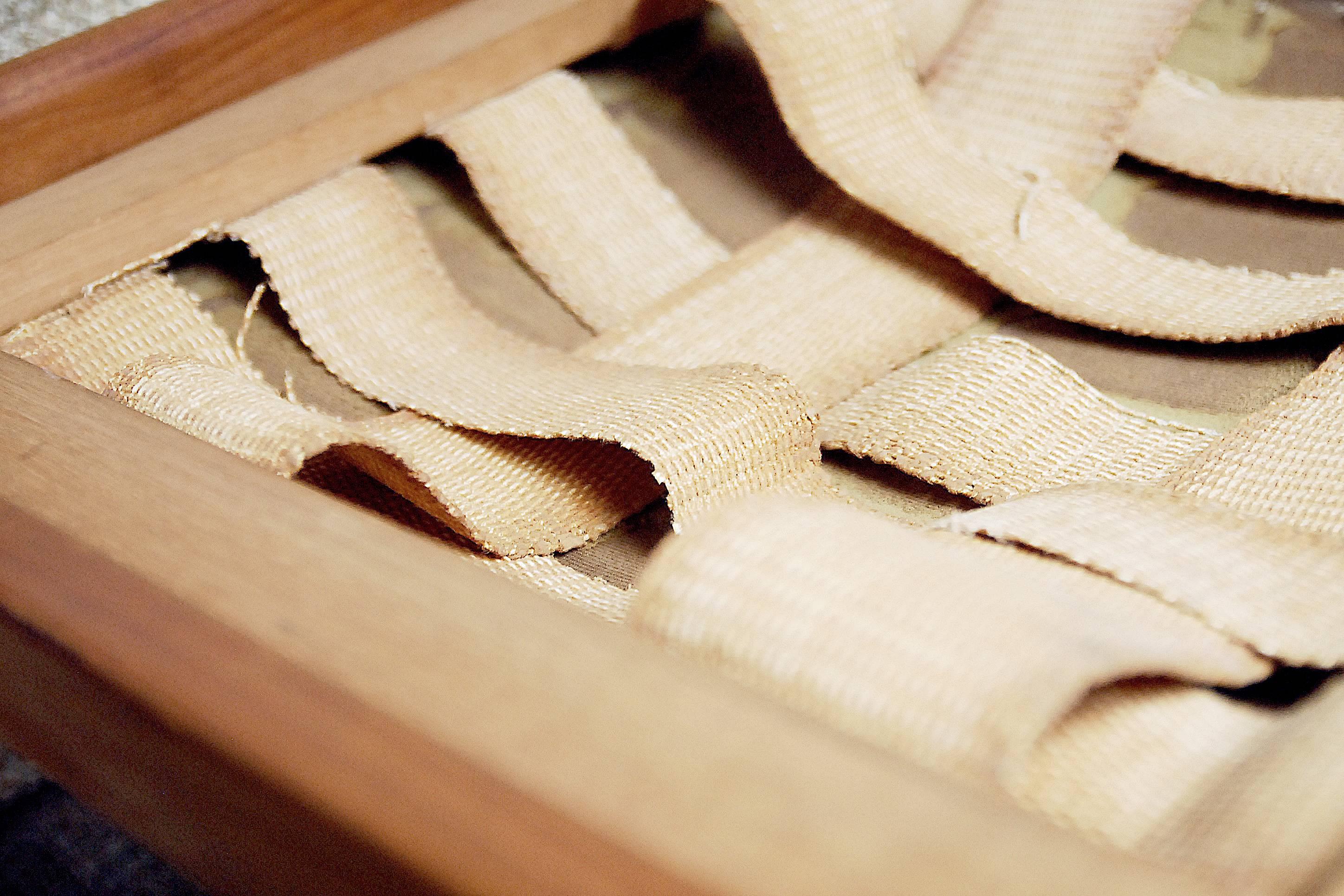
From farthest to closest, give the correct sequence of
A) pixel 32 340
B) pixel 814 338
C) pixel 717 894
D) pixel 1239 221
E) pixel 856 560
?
pixel 1239 221 < pixel 814 338 < pixel 32 340 < pixel 856 560 < pixel 717 894

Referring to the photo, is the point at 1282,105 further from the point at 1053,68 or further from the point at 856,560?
the point at 856,560

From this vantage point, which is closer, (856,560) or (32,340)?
(856,560)

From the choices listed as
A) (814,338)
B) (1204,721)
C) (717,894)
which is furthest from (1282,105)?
(717,894)

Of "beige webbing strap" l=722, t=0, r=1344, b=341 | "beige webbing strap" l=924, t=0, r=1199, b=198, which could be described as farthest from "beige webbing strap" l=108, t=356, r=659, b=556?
"beige webbing strap" l=924, t=0, r=1199, b=198

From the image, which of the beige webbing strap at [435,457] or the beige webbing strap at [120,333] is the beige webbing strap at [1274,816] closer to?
the beige webbing strap at [435,457]

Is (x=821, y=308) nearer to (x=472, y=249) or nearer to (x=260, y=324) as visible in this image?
(x=472, y=249)

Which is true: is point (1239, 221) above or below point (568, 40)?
below

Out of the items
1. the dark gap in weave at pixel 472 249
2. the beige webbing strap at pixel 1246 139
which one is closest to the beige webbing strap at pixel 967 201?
the beige webbing strap at pixel 1246 139
